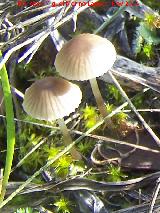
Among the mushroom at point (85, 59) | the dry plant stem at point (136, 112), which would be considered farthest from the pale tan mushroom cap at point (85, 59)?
the dry plant stem at point (136, 112)

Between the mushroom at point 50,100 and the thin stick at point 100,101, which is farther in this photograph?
the thin stick at point 100,101

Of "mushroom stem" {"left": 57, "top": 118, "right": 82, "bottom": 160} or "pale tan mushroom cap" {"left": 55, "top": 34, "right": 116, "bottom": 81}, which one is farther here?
"mushroom stem" {"left": 57, "top": 118, "right": 82, "bottom": 160}

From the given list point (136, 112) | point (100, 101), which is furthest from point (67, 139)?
point (136, 112)

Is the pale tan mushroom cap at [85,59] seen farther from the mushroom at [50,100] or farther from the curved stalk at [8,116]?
the curved stalk at [8,116]

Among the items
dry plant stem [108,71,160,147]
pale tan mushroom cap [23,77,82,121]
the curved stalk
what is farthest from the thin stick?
the curved stalk

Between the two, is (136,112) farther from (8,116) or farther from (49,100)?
(8,116)

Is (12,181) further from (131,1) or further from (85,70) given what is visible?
(131,1)

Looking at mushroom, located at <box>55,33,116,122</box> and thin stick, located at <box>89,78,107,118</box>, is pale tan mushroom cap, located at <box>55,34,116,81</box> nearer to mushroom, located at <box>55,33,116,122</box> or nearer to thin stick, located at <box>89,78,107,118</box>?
mushroom, located at <box>55,33,116,122</box>

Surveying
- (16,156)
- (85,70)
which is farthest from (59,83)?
(16,156)

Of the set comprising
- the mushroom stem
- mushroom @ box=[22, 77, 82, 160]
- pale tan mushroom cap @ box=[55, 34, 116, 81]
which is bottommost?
the mushroom stem
